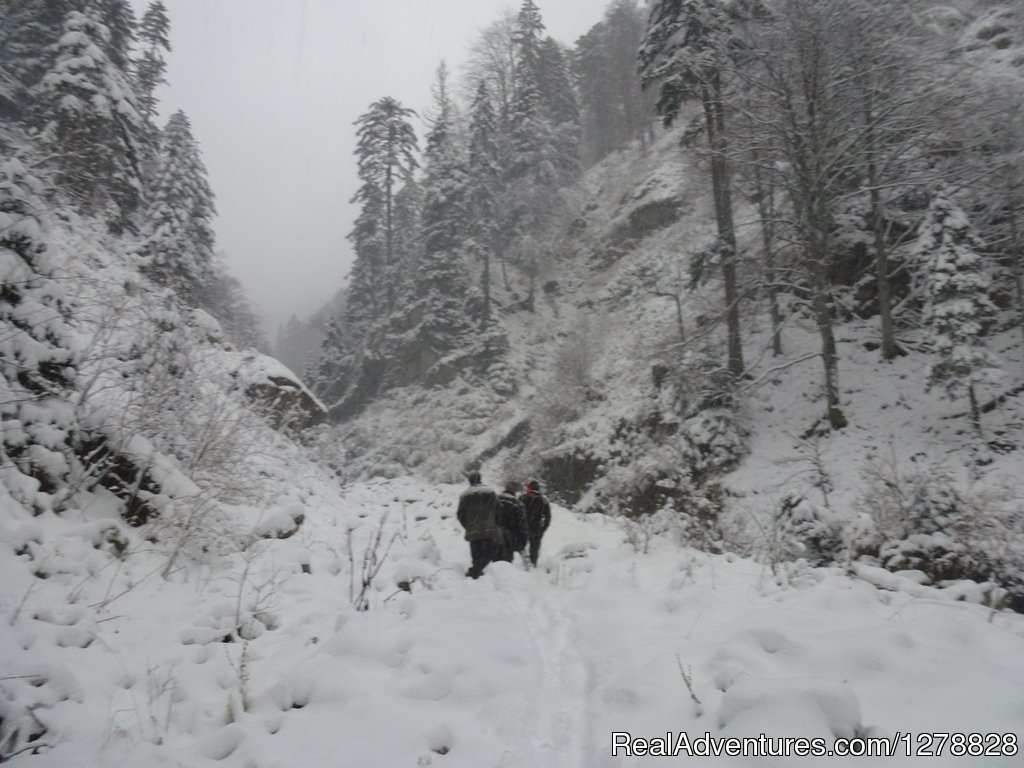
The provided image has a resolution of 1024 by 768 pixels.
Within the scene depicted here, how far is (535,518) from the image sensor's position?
29.0 ft

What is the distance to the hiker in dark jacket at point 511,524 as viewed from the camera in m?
7.88

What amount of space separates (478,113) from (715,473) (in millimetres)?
29668

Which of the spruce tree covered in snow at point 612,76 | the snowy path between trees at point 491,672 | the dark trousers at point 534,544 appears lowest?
the dark trousers at point 534,544

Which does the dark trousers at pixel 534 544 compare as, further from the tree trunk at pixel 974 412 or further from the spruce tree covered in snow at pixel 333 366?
the spruce tree covered in snow at pixel 333 366

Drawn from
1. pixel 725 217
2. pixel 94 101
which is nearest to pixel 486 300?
pixel 725 217

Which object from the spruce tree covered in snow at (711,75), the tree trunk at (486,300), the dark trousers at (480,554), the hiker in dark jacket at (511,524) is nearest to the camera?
the dark trousers at (480,554)

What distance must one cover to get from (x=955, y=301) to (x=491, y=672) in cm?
1377

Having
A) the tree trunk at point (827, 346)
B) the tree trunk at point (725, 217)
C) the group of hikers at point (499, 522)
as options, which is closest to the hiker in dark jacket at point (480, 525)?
the group of hikers at point (499, 522)

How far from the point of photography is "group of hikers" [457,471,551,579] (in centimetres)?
732

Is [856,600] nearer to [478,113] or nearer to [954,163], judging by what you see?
[954,163]

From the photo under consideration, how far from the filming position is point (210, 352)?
12719 millimetres

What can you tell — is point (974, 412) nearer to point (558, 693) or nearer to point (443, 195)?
point (558, 693)

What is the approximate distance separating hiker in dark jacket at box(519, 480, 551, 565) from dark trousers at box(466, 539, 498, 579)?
139 cm

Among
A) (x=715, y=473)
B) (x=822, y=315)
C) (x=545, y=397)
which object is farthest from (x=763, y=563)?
(x=545, y=397)
